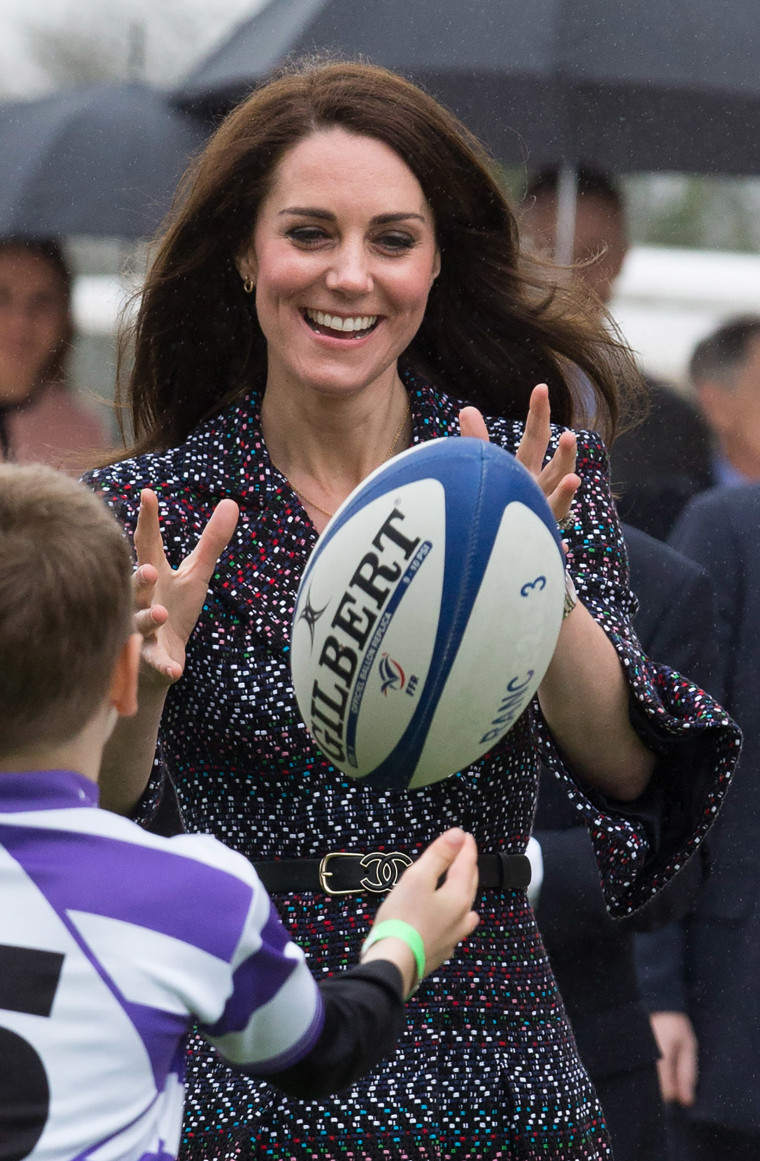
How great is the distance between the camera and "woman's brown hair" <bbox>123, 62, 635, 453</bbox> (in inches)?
118

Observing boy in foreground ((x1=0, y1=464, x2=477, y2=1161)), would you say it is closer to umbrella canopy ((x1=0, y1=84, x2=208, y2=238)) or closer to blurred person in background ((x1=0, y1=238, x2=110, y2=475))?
blurred person in background ((x1=0, y1=238, x2=110, y2=475))

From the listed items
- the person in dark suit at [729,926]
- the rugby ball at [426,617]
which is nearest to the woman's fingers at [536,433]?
the rugby ball at [426,617]

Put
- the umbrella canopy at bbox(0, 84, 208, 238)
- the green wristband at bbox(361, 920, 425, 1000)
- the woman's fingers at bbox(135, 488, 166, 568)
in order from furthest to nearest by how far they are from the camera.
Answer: the umbrella canopy at bbox(0, 84, 208, 238) < the woman's fingers at bbox(135, 488, 166, 568) < the green wristband at bbox(361, 920, 425, 1000)

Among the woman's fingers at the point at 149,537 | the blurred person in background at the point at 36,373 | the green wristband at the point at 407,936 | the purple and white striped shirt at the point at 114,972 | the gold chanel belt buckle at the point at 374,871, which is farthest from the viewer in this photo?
the blurred person in background at the point at 36,373

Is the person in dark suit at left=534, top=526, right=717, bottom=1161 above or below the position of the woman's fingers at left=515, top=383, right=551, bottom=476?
below

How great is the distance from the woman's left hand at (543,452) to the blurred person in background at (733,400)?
2783 millimetres

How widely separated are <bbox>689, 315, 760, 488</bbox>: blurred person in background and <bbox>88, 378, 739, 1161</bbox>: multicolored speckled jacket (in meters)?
2.58

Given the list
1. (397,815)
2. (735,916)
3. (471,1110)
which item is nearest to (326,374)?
(397,815)

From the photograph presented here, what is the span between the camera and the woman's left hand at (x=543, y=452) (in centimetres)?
251

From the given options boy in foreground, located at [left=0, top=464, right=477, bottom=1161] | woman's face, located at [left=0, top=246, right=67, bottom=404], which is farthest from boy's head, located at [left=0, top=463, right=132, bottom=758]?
woman's face, located at [left=0, top=246, right=67, bottom=404]

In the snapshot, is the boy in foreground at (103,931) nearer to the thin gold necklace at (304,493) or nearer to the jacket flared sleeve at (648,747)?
the jacket flared sleeve at (648,747)

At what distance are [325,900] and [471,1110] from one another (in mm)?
352

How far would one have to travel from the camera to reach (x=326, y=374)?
110 inches

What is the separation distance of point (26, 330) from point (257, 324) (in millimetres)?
1630
